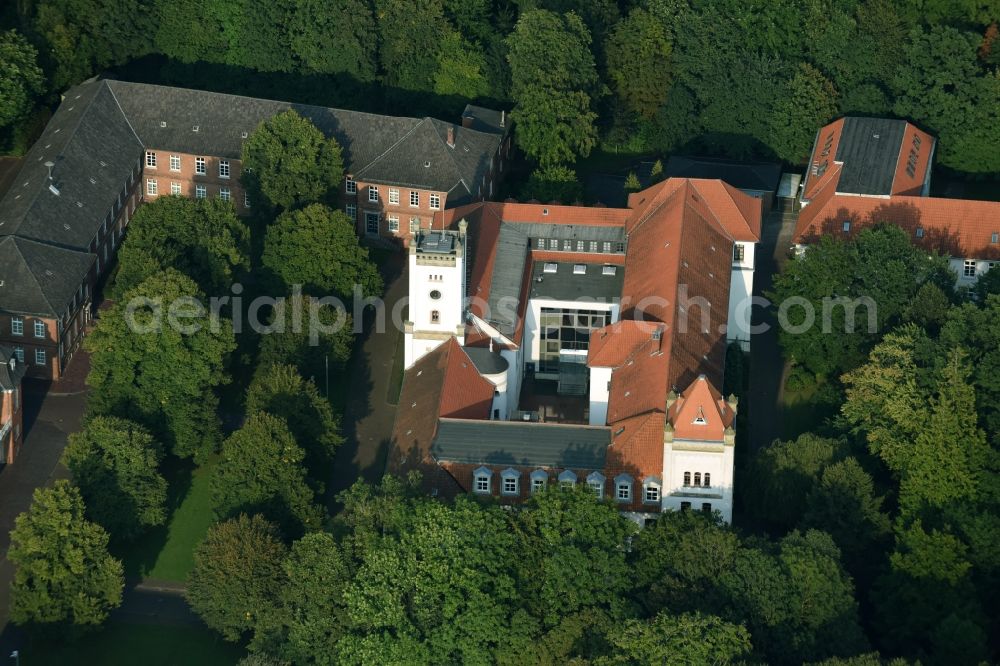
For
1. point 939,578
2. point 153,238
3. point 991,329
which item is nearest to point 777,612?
point 939,578

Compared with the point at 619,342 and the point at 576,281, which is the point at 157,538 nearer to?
the point at 619,342

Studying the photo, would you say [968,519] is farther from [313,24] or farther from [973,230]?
[313,24]

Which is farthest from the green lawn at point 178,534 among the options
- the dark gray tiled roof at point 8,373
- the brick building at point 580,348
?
the brick building at point 580,348

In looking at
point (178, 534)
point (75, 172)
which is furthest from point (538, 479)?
point (75, 172)

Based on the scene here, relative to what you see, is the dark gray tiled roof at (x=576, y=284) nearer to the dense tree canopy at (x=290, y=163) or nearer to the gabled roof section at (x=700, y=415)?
the dense tree canopy at (x=290, y=163)

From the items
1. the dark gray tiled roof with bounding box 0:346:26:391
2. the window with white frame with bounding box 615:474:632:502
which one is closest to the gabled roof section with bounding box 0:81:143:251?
the dark gray tiled roof with bounding box 0:346:26:391

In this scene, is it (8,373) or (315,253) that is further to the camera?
(315,253)

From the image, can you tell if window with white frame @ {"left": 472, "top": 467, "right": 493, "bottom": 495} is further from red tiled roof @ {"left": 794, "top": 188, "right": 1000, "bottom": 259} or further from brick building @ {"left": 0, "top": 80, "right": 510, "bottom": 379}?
red tiled roof @ {"left": 794, "top": 188, "right": 1000, "bottom": 259}
